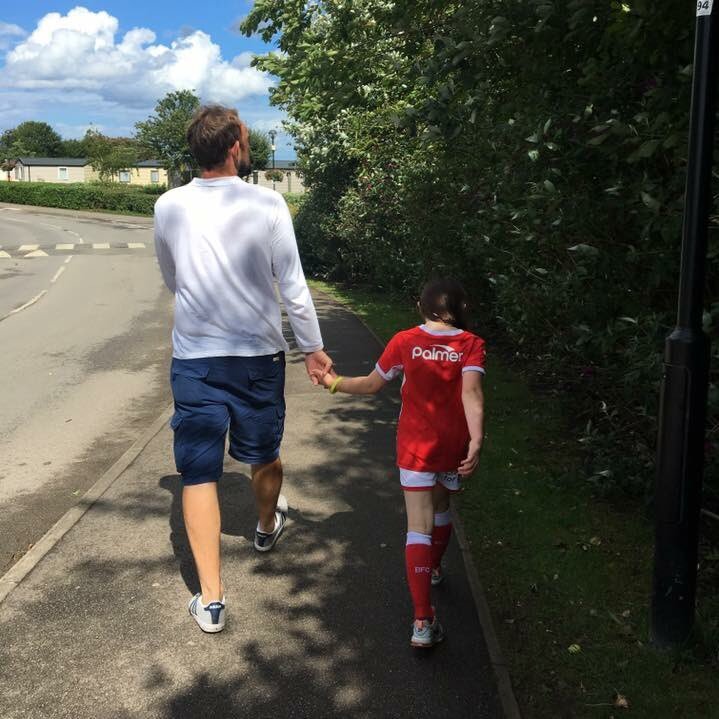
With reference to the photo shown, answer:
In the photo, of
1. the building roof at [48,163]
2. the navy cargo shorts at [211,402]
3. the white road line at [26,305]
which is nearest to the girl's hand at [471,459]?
the navy cargo shorts at [211,402]

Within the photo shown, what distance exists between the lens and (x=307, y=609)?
365 cm

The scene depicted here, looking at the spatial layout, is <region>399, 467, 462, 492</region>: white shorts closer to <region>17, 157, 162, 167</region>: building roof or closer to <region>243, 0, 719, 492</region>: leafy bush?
<region>243, 0, 719, 492</region>: leafy bush

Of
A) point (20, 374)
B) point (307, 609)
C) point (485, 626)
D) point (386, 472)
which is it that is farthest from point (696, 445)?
point (20, 374)

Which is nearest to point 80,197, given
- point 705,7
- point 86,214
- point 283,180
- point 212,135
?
point 86,214

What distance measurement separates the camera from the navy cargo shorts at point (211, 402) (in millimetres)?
3418

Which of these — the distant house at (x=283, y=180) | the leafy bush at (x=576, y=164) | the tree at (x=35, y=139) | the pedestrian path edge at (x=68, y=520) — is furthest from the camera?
the tree at (x=35, y=139)

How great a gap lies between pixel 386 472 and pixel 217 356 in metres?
2.50

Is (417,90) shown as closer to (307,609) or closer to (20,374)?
(20,374)

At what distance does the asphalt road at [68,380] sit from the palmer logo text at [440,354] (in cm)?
254

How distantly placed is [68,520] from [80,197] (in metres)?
63.7

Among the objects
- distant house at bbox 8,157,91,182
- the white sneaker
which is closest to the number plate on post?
the white sneaker

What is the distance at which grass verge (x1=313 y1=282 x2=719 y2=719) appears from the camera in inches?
120

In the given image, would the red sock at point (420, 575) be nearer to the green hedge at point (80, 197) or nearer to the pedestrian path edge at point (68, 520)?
the pedestrian path edge at point (68, 520)

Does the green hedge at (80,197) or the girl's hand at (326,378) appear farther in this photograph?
the green hedge at (80,197)
